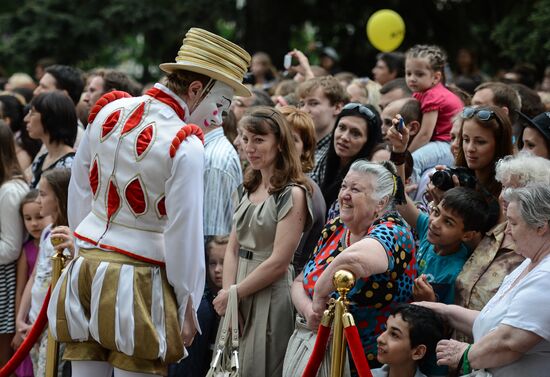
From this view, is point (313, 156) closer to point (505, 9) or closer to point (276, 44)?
point (505, 9)

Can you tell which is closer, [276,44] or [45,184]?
[45,184]

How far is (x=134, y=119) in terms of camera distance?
5270mm

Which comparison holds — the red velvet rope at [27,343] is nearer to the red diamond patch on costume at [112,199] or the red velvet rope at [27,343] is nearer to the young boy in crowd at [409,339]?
the red diamond patch on costume at [112,199]

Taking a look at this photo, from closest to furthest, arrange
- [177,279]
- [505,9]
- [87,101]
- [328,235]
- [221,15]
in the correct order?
[177,279]
[328,235]
[87,101]
[505,9]
[221,15]

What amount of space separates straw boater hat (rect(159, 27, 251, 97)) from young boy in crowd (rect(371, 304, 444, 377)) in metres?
1.52

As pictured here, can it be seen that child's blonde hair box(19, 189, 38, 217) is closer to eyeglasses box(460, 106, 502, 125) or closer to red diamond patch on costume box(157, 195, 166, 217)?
red diamond patch on costume box(157, 195, 166, 217)

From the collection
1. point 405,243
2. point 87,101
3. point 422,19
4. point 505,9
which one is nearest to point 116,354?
point 405,243

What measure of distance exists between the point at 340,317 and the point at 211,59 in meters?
1.54

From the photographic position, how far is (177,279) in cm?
517

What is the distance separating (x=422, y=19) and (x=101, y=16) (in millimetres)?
5589

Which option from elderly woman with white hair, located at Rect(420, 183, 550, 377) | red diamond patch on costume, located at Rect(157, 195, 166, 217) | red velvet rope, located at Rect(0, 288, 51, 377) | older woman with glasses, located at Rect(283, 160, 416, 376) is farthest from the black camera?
red velvet rope, located at Rect(0, 288, 51, 377)

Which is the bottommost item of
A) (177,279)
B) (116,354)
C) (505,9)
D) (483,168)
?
(116,354)

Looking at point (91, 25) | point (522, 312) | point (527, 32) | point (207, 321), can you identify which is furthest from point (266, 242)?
point (91, 25)

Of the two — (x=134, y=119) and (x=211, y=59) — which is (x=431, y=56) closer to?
(x=211, y=59)
